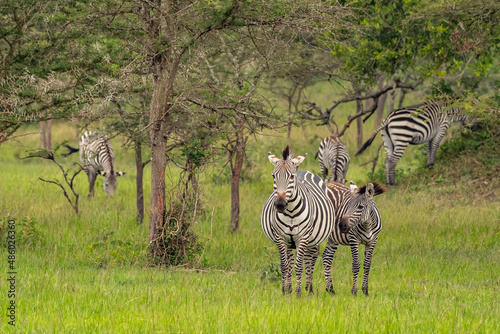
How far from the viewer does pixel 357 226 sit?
8.48 meters

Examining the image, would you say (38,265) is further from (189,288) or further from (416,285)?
(416,285)

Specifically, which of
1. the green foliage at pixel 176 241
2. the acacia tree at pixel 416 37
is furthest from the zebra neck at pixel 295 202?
the acacia tree at pixel 416 37

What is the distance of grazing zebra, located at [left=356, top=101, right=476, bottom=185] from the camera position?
1738cm

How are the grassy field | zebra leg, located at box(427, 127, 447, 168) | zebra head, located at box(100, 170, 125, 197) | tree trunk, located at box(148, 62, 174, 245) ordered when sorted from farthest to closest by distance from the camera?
zebra leg, located at box(427, 127, 447, 168), zebra head, located at box(100, 170, 125, 197), tree trunk, located at box(148, 62, 174, 245), the grassy field

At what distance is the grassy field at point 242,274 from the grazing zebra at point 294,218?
49 cm

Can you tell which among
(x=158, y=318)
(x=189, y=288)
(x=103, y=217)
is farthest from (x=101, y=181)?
(x=158, y=318)

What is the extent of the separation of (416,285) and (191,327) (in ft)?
14.2

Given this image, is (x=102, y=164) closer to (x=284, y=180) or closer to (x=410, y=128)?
(x=410, y=128)

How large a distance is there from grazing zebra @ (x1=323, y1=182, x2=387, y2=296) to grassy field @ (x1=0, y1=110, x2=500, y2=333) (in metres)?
0.36

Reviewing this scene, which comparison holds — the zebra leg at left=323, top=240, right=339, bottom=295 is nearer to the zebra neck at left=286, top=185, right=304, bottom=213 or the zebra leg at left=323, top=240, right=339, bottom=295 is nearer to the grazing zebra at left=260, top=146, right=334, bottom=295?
the grazing zebra at left=260, top=146, right=334, bottom=295

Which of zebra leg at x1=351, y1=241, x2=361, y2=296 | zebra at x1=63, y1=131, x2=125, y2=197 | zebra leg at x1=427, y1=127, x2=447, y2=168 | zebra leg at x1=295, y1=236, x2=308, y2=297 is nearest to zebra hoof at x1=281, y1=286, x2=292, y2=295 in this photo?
zebra leg at x1=295, y1=236, x2=308, y2=297

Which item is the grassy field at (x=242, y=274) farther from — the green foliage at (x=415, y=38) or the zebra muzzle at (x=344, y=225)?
the green foliage at (x=415, y=38)

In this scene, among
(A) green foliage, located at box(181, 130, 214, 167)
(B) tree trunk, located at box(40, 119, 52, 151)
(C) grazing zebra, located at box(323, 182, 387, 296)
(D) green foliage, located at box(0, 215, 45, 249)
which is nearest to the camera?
(C) grazing zebra, located at box(323, 182, 387, 296)

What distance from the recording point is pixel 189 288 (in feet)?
26.8
